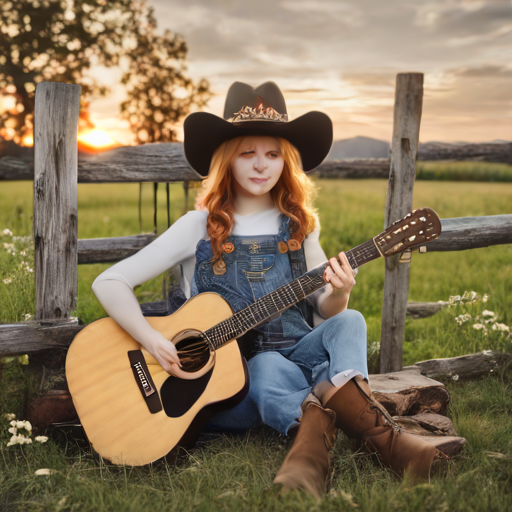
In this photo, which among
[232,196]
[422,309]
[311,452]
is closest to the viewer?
[311,452]

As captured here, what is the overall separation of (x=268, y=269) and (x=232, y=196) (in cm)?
47

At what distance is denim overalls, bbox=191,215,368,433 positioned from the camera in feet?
8.28

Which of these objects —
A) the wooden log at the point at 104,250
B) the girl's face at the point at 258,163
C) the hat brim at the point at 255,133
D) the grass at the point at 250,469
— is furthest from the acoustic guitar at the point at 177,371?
the wooden log at the point at 104,250

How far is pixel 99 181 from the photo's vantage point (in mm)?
3234

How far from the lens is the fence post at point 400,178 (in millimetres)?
3441

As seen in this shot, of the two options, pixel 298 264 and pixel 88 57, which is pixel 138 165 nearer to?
pixel 298 264

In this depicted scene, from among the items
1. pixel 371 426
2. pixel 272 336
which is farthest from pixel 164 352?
pixel 371 426

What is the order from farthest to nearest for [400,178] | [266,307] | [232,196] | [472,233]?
1. [472,233]
2. [400,178]
3. [232,196]
4. [266,307]

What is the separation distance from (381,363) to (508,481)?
1.39 metres

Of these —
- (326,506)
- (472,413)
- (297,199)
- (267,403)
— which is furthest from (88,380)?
(472,413)

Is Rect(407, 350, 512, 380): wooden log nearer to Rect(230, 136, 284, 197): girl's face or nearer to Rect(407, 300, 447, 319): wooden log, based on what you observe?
Rect(407, 300, 447, 319): wooden log

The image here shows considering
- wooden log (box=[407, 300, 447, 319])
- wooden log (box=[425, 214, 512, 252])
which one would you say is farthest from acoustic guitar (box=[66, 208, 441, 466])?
wooden log (box=[407, 300, 447, 319])

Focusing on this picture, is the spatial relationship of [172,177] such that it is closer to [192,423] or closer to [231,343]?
[231,343]

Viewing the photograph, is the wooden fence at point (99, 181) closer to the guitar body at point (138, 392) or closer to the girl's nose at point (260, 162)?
the guitar body at point (138, 392)
